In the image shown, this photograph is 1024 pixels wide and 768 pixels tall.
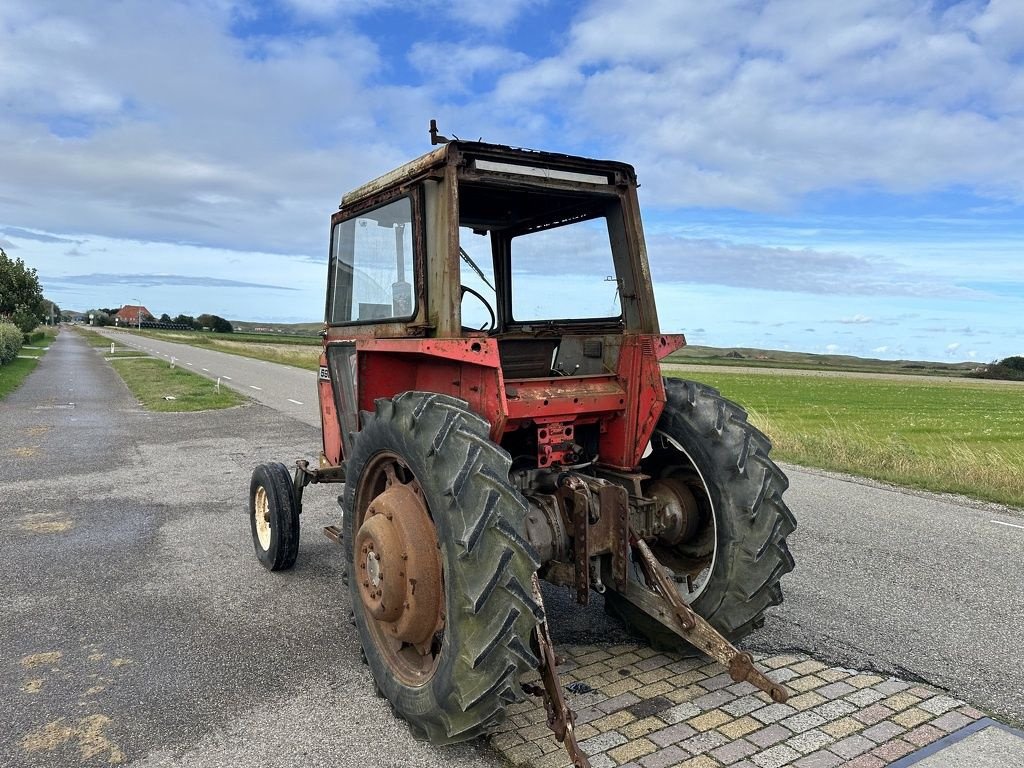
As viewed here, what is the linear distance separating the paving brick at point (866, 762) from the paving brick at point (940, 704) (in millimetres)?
650

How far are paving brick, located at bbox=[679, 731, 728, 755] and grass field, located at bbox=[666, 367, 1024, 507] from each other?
21.9 feet

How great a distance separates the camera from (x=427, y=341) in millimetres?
3600

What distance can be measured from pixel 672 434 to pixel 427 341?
1486mm

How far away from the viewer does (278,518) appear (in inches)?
218

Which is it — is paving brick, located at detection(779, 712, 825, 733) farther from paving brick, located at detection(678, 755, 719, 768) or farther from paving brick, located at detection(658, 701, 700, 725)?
paving brick, located at detection(678, 755, 719, 768)

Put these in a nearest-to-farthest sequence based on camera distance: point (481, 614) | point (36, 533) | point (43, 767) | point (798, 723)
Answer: point (481, 614) → point (43, 767) → point (798, 723) → point (36, 533)

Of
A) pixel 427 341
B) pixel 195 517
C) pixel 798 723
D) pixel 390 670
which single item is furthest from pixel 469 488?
A: pixel 195 517

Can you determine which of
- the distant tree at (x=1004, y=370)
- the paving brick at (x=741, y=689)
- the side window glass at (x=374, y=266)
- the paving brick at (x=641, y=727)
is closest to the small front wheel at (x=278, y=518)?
the side window glass at (x=374, y=266)

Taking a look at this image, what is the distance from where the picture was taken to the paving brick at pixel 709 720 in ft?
11.3

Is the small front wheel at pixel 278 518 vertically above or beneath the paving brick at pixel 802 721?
above

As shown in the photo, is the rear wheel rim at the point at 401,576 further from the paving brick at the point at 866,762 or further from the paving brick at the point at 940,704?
the paving brick at the point at 940,704

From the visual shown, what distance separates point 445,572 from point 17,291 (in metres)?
50.7

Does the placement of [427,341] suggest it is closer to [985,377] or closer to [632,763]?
[632,763]

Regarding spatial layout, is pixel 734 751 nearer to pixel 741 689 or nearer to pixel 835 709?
pixel 741 689
